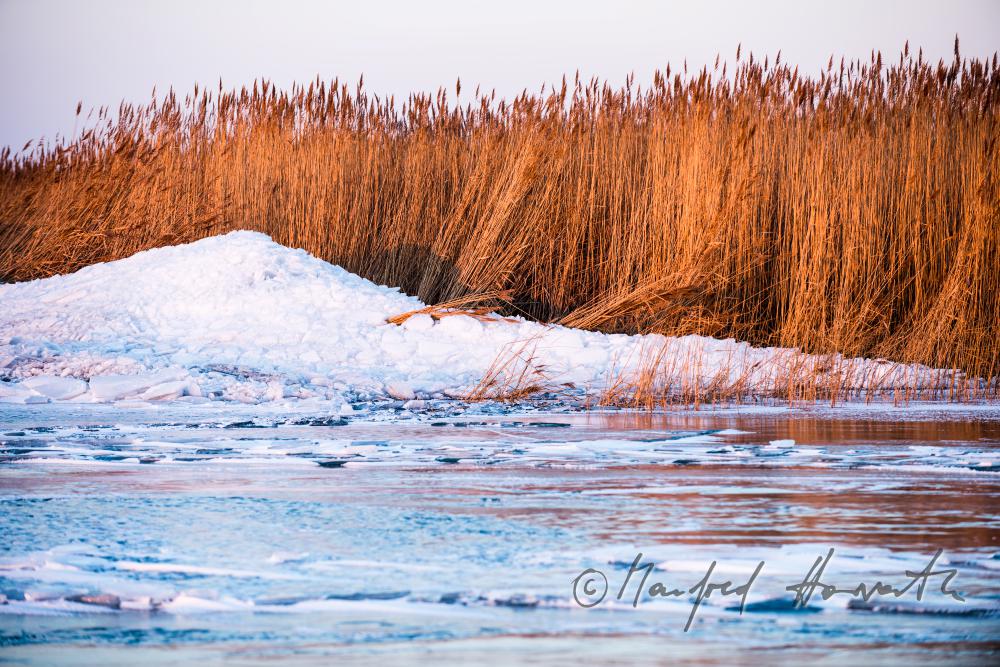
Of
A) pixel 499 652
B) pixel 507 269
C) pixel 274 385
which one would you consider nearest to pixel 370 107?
pixel 507 269

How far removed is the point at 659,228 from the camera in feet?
24.5

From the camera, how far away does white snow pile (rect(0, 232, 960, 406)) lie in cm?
554

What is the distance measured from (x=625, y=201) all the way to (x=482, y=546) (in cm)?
595

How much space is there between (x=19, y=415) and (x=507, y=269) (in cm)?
387

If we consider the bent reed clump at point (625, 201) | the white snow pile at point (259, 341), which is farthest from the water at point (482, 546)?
the bent reed clump at point (625, 201)

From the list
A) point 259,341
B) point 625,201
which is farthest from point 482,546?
point 625,201

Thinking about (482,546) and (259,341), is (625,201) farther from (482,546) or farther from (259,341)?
(482,546)

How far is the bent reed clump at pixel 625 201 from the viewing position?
675 cm

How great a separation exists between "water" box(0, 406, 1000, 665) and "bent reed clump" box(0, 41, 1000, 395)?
2938mm

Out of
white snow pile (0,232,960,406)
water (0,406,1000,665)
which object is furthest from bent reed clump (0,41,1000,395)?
water (0,406,1000,665)

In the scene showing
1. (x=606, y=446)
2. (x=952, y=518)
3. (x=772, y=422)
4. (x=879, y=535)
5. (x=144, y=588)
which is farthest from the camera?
(x=772, y=422)

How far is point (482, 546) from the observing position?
2182 millimetres

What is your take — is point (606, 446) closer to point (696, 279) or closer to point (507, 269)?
point (696, 279)

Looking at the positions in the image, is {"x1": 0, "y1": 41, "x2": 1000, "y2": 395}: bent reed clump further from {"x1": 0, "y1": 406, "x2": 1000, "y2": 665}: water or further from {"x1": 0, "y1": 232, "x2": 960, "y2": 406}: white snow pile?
{"x1": 0, "y1": 406, "x2": 1000, "y2": 665}: water
